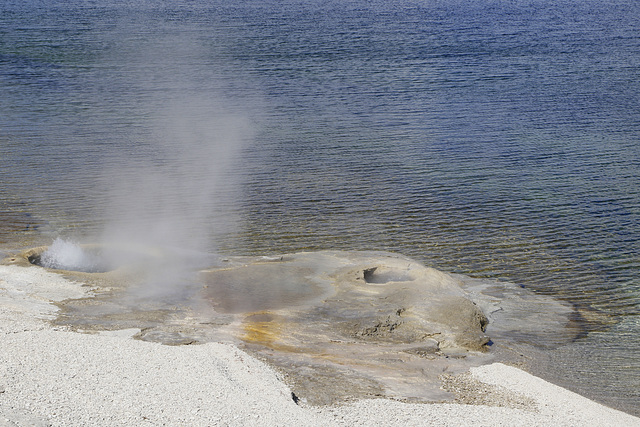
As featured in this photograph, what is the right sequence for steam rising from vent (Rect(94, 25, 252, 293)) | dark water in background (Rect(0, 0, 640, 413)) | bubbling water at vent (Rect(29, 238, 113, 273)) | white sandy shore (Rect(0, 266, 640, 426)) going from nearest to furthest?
white sandy shore (Rect(0, 266, 640, 426))
bubbling water at vent (Rect(29, 238, 113, 273))
steam rising from vent (Rect(94, 25, 252, 293))
dark water in background (Rect(0, 0, 640, 413))

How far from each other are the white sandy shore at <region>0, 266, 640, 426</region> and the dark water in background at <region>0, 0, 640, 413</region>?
2148 millimetres

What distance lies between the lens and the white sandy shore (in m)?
10.8

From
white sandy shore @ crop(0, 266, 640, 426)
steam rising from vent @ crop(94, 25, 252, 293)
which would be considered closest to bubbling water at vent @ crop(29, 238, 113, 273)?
steam rising from vent @ crop(94, 25, 252, 293)

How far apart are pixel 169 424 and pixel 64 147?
2085 centimetres

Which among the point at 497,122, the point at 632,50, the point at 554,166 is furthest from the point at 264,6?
the point at 554,166

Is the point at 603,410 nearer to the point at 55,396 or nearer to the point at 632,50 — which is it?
the point at 55,396

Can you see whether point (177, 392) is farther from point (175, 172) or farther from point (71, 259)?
point (175, 172)

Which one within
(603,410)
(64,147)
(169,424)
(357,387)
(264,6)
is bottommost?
(603,410)

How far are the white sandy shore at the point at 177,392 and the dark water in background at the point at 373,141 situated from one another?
7.05 ft

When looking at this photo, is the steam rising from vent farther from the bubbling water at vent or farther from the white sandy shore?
the white sandy shore

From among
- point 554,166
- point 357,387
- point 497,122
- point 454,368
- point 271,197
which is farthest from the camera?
point 497,122

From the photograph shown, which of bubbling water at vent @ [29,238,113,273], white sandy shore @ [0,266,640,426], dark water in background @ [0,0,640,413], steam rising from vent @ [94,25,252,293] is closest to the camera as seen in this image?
white sandy shore @ [0,266,640,426]

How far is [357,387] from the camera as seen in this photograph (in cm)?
1295

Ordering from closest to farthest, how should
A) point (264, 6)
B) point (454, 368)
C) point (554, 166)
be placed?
point (454, 368)
point (554, 166)
point (264, 6)
